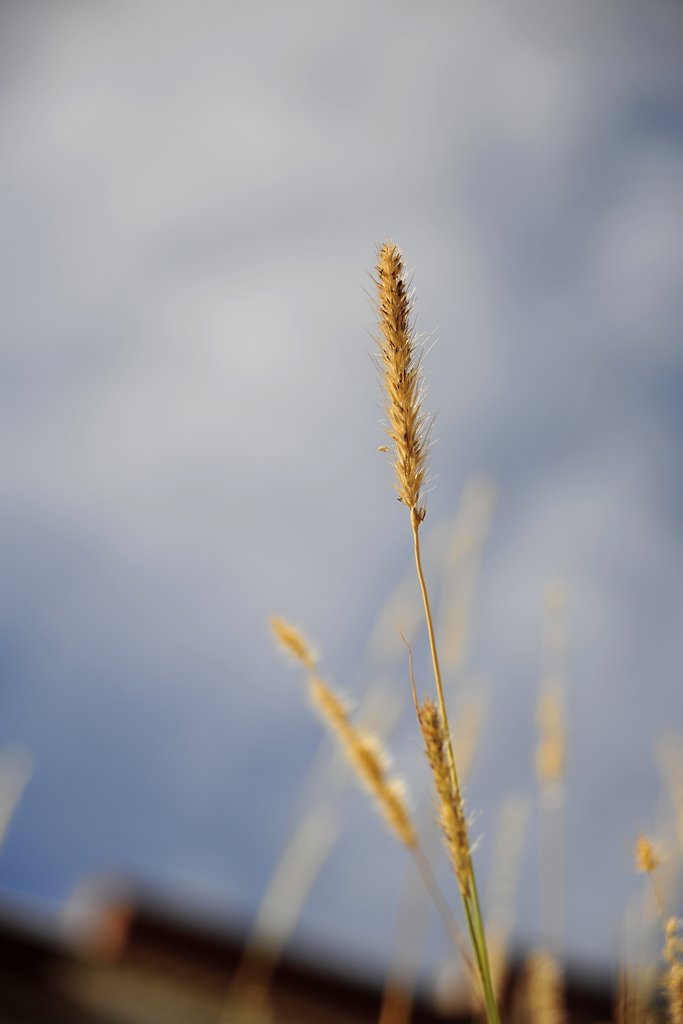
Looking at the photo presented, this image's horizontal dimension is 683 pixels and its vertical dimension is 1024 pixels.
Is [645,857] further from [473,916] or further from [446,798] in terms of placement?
[446,798]

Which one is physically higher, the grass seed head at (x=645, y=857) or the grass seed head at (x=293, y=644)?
the grass seed head at (x=293, y=644)

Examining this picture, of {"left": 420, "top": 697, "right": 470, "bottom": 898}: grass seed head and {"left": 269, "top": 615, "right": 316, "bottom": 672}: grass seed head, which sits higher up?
{"left": 269, "top": 615, "right": 316, "bottom": 672}: grass seed head

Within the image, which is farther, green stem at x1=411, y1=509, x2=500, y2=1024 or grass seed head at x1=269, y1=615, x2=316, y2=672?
grass seed head at x1=269, y1=615, x2=316, y2=672

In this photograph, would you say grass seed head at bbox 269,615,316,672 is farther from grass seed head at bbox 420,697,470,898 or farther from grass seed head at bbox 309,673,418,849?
grass seed head at bbox 420,697,470,898

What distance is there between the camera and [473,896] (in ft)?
3.07

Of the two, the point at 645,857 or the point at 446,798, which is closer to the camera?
the point at 446,798

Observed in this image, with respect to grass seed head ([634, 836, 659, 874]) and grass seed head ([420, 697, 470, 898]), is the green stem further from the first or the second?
grass seed head ([634, 836, 659, 874])

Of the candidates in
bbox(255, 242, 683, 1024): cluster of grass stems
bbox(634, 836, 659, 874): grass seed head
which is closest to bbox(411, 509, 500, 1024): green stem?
bbox(255, 242, 683, 1024): cluster of grass stems

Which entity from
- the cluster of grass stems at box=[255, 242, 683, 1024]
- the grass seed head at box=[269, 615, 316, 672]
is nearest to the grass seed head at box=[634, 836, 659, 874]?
the cluster of grass stems at box=[255, 242, 683, 1024]

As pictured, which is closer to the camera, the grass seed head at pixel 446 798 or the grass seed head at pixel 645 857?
the grass seed head at pixel 446 798

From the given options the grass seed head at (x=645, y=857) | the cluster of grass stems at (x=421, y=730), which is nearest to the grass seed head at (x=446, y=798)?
the cluster of grass stems at (x=421, y=730)

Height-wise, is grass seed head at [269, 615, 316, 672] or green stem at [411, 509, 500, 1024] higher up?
grass seed head at [269, 615, 316, 672]

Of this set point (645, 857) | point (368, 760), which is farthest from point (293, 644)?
point (645, 857)

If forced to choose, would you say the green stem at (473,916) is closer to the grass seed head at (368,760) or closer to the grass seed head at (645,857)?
the grass seed head at (368,760)
